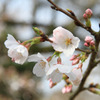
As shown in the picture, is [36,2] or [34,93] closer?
[34,93]

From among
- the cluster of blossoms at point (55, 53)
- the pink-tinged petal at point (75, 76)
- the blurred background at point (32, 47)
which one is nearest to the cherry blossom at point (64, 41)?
the cluster of blossoms at point (55, 53)

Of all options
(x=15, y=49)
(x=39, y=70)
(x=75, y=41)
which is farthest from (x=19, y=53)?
(x=75, y=41)

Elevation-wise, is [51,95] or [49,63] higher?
[49,63]

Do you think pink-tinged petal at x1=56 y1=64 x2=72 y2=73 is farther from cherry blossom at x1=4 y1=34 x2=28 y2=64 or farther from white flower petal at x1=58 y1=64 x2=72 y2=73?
cherry blossom at x1=4 y1=34 x2=28 y2=64

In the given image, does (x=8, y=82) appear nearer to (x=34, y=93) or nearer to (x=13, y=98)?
(x=13, y=98)

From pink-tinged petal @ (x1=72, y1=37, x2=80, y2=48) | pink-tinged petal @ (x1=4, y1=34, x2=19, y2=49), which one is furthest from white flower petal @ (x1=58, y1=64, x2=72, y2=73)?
pink-tinged petal @ (x1=4, y1=34, x2=19, y2=49)

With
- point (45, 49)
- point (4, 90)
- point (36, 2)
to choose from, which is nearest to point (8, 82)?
point (4, 90)

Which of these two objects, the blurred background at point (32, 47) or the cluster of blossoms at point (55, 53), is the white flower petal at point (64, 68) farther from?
the blurred background at point (32, 47)

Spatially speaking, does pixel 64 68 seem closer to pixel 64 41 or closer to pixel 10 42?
pixel 64 41
